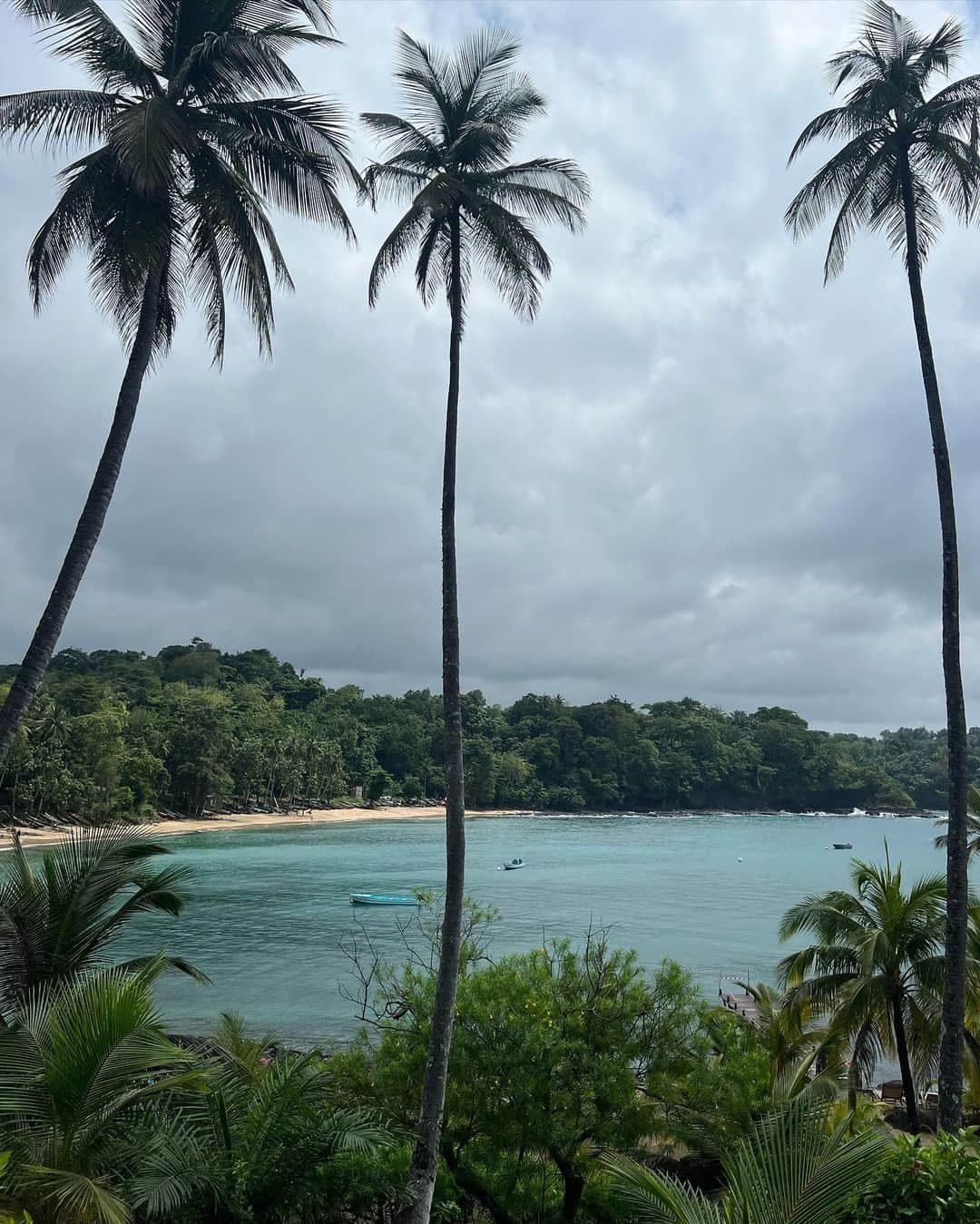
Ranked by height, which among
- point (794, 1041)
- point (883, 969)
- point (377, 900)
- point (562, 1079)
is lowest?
point (377, 900)

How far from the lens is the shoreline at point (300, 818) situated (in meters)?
65.9

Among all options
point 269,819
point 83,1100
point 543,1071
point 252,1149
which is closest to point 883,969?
Result: point 543,1071

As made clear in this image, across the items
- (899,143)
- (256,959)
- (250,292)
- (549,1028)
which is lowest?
(256,959)

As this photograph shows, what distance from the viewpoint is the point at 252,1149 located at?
7703 mm

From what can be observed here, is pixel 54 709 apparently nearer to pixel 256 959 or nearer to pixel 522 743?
pixel 256 959

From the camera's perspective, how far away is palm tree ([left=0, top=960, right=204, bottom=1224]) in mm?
6062

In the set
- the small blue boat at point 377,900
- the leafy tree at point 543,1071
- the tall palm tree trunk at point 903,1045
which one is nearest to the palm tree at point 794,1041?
the tall palm tree trunk at point 903,1045

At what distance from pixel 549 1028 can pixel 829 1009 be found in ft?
32.1

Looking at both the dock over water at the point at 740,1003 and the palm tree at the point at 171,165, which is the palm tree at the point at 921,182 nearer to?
the palm tree at the point at 171,165

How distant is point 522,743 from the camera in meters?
142

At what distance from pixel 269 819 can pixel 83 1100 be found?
324 ft

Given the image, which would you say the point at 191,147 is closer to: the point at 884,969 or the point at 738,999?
the point at 884,969

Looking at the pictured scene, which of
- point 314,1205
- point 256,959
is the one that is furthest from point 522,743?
point 314,1205

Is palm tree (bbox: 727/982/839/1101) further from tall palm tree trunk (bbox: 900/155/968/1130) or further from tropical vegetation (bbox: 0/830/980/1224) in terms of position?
tall palm tree trunk (bbox: 900/155/968/1130)
